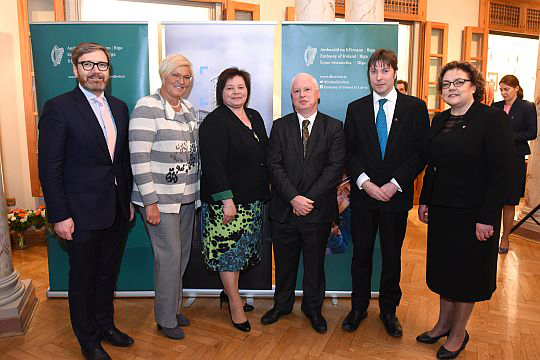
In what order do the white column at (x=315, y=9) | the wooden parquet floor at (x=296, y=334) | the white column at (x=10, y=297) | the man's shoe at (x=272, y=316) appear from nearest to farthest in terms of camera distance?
1. the wooden parquet floor at (x=296, y=334)
2. the white column at (x=10, y=297)
3. the man's shoe at (x=272, y=316)
4. the white column at (x=315, y=9)

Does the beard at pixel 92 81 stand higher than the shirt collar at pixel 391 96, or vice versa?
the beard at pixel 92 81

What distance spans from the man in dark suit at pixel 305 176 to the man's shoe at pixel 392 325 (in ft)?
1.31

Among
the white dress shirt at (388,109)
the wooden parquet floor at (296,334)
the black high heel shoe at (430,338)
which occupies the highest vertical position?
the white dress shirt at (388,109)

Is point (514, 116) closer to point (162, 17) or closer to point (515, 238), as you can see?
point (515, 238)

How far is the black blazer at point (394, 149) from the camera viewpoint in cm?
258

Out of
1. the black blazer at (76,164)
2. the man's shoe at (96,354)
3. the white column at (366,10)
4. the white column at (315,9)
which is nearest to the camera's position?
the black blazer at (76,164)

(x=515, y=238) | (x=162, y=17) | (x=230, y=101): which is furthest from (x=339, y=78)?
(x=515, y=238)

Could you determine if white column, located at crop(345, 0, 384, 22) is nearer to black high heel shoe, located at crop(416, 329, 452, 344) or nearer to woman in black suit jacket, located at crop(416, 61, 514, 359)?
woman in black suit jacket, located at crop(416, 61, 514, 359)

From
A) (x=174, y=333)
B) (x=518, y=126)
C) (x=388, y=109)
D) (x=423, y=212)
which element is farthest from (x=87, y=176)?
(x=518, y=126)

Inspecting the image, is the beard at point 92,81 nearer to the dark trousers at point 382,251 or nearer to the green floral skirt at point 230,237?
the green floral skirt at point 230,237

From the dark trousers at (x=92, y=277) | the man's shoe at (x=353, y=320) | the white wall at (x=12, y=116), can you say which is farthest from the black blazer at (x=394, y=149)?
the white wall at (x=12, y=116)

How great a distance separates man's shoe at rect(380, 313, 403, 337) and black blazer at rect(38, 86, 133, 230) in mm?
1817

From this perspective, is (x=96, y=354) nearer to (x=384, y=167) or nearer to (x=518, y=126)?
(x=384, y=167)

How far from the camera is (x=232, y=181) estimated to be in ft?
8.73
